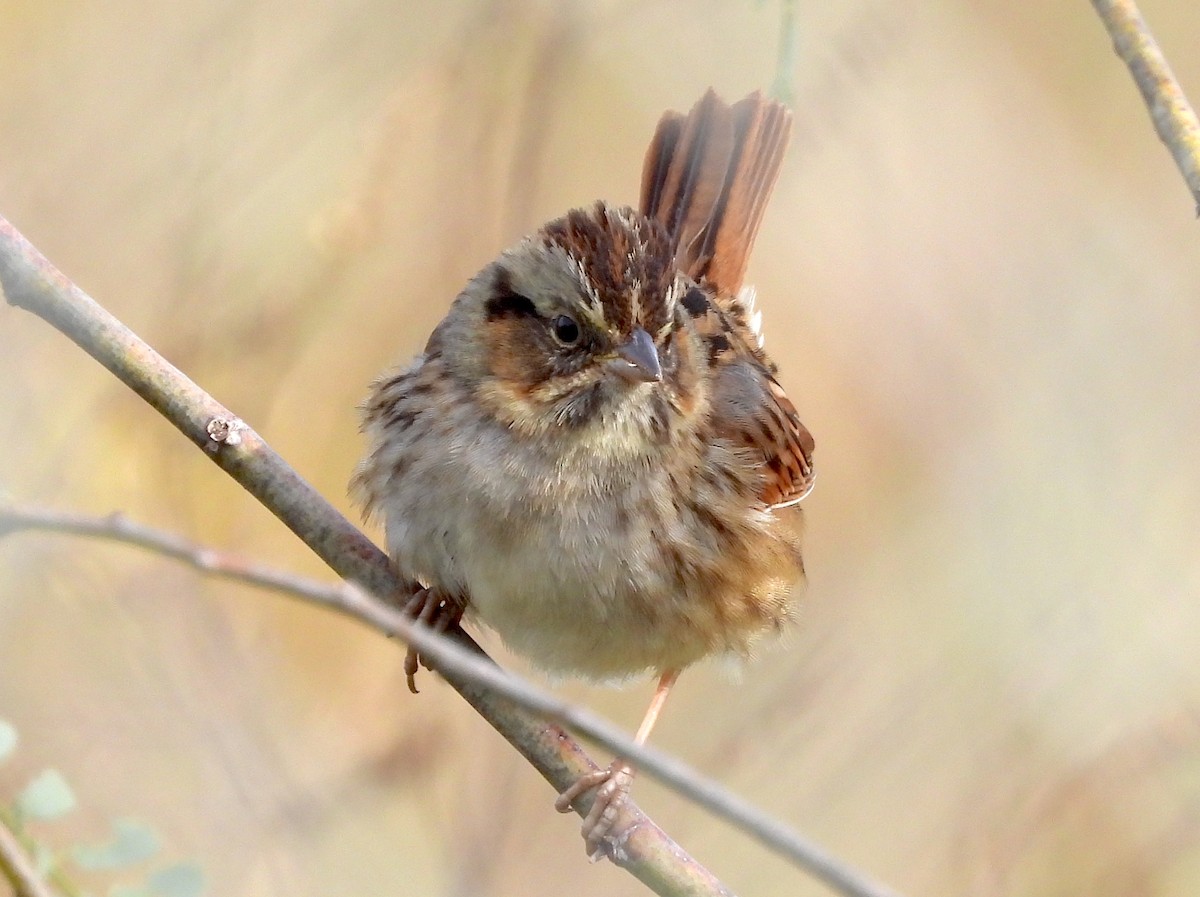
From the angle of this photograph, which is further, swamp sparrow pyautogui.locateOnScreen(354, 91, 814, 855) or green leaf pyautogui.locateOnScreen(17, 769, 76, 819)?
swamp sparrow pyautogui.locateOnScreen(354, 91, 814, 855)

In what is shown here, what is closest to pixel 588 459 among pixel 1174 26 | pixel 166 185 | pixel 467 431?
pixel 467 431

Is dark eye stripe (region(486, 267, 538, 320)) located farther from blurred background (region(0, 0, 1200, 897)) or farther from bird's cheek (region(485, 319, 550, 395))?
blurred background (region(0, 0, 1200, 897))

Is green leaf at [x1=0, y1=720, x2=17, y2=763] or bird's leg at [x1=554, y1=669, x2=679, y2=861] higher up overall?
bird's leg at [x1=554, y1=669, x2=679, y2=861]

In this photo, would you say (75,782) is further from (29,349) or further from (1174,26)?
(1174,26)

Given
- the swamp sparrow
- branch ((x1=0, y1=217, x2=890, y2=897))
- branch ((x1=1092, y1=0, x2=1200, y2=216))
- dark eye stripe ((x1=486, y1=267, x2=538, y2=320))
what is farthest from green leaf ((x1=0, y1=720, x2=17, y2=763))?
branch ((x1=1092, y1=0, x2=1200, y2=216))

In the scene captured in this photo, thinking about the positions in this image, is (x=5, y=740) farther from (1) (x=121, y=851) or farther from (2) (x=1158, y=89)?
(2) (x=1158, y=89)

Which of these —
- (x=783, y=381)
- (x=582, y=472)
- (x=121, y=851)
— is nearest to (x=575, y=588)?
(x=582, y=472)
